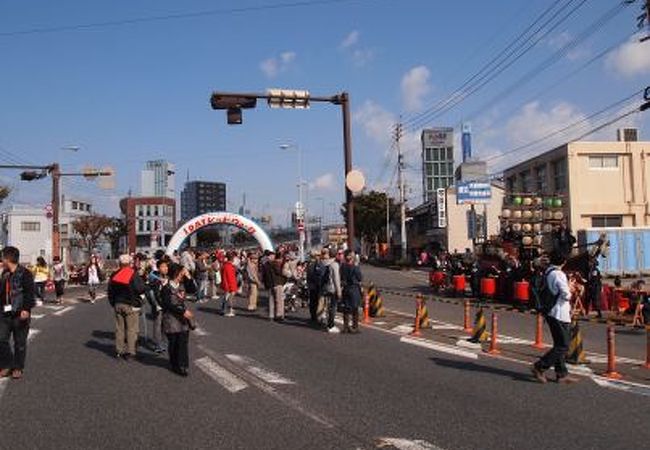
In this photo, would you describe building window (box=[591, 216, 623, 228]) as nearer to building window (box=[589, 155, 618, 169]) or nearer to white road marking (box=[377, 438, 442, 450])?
building window (box=[589, 155, 618, 169])

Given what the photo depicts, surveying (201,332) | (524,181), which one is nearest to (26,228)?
(524,181)

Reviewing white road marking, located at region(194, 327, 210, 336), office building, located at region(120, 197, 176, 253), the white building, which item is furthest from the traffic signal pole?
office building, located at region(120, 197, 176, 253)

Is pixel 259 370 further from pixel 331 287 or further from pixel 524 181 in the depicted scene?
pixel 524 181

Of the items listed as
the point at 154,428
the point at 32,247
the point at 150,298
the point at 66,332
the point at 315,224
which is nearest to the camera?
the point at 154,428

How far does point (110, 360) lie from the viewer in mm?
12000

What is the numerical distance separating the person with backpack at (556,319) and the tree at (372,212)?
77.4 meters

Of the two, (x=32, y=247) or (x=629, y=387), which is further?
(x=32, y=247)

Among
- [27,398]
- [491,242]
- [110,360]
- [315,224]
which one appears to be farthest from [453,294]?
[315,224]

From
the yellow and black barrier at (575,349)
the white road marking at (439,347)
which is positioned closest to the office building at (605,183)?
the white road marking at (439,347)

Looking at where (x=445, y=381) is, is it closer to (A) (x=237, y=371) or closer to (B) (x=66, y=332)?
(A) (x=237, y=371)

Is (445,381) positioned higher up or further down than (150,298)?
further down

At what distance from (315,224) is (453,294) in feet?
287

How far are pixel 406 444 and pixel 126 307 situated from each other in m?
6.65

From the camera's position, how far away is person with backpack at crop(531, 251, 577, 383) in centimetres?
996
